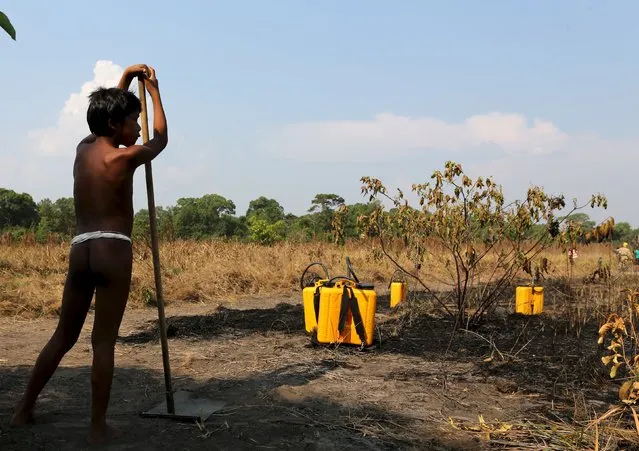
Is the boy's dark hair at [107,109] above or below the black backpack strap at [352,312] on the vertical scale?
above

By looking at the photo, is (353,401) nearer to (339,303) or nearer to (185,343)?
(339,303)

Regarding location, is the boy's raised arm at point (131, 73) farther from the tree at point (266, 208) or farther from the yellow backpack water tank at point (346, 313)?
the tree at point (266, 208)

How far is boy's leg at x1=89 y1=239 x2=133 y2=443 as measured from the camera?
264 centimetres

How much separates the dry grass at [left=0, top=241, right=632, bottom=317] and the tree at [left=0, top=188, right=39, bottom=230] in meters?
45.5

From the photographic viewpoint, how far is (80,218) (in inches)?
107

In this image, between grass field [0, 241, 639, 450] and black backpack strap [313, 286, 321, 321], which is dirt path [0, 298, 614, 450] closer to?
grass field [0, 241, 639, 450]

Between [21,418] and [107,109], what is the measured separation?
5.45ft

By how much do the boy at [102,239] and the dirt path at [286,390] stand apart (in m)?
0.33

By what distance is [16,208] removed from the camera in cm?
5269

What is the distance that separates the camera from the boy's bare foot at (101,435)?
2.63 m

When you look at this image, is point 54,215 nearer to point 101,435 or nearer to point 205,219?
point 205,219

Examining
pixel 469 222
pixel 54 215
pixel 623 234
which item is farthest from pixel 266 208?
pixel 469 222

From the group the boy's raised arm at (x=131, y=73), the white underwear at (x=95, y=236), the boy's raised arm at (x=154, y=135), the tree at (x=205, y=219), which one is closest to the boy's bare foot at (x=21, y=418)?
the white underwear at (x=95, y=236)

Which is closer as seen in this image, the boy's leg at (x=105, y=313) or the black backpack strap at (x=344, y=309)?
the boy's leg at (x=105, y=313)
